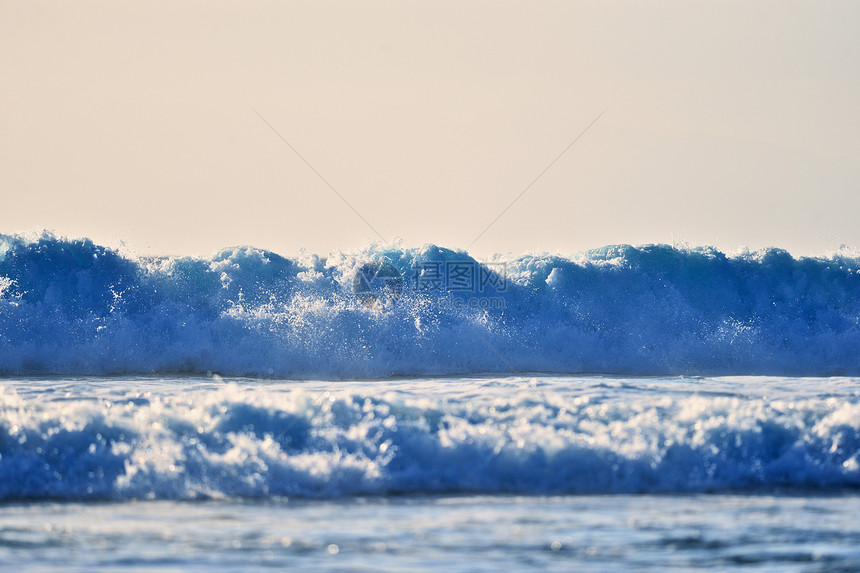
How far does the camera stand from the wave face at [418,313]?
15.3 metres

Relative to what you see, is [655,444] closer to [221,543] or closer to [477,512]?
[477,512]

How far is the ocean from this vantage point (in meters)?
5.76

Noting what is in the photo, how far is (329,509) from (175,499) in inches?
46.0

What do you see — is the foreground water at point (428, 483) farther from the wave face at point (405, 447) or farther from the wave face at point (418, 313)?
the wave face at point (418, 313)

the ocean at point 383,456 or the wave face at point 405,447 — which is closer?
the ocean at point 383,456

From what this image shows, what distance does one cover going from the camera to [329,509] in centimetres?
673

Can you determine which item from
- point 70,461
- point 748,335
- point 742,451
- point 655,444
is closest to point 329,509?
point 70,461
